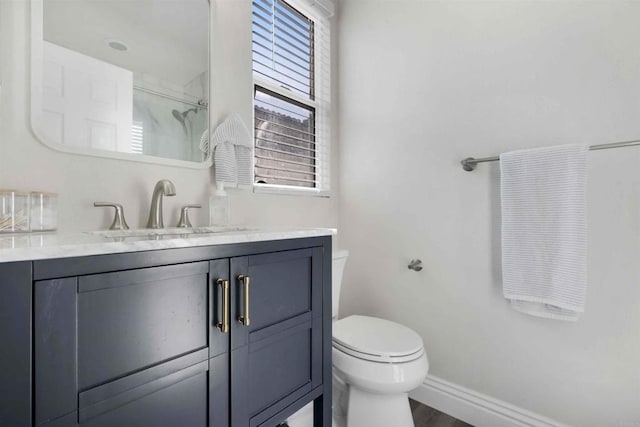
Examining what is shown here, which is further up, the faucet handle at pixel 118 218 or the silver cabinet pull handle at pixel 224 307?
the faucet handle at pixel 118 218

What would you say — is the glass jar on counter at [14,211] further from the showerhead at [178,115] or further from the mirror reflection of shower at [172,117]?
the showerhead at [178,115]

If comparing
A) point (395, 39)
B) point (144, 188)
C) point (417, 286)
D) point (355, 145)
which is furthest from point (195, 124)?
point (417, 286)

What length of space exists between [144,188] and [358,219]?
121cm

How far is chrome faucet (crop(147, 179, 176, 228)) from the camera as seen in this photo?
107 cm

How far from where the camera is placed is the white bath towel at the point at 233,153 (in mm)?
1297

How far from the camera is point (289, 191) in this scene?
1.68 meters

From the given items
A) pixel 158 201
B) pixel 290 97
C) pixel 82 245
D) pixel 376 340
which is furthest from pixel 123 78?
pixel 376 340

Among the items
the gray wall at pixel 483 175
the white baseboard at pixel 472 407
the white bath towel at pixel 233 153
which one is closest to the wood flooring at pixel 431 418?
the white baseboard at pixel 472 407

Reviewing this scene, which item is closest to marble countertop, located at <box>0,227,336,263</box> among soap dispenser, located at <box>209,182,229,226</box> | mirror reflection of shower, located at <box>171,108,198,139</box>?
soap dispenser, located at <box>209,182,229,226</box>

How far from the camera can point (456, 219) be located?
1.52 meters

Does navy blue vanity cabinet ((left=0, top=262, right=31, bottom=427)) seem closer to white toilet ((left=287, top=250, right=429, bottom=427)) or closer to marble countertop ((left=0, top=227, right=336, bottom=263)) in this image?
marble countertop ((left=0, top=227, right=336, bottom=263))

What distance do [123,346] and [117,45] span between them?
1.03 m

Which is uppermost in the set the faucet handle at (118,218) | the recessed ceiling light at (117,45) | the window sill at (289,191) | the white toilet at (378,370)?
the recessed ceiling light at (117,45)

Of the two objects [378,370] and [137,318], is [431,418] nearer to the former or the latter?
[378,370]
